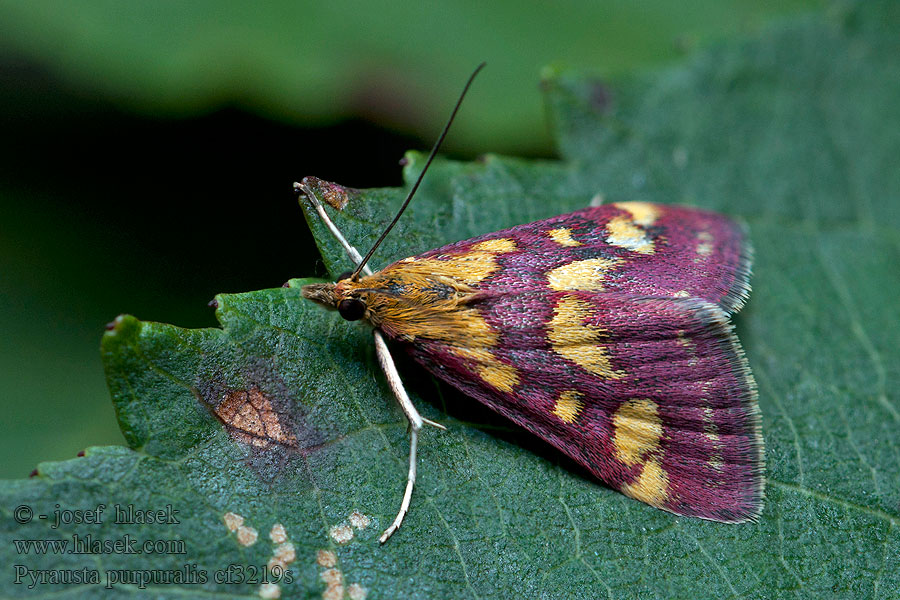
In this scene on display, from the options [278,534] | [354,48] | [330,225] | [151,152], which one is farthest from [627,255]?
[151,152]

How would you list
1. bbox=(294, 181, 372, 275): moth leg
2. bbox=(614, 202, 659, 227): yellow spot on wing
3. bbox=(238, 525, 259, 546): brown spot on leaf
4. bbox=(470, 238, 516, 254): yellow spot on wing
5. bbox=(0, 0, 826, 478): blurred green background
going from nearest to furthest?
bbox=(238, 525, 259, 546): brown spot on leaf, bbox=(294, 181, 372, 275): moth leg, bbox=(470, 238, 516, 254): yellow spot on wing, bbox=(614, 202, 659, 227): yellow spot on wing, bbox=(0, 0, 826, 478): blurred green background

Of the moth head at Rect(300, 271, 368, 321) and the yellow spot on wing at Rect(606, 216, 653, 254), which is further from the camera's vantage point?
the yellow spot on wing at Rect(606, 216, 653, 254)

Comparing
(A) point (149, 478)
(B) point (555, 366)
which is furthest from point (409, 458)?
(A) point (149, 478)

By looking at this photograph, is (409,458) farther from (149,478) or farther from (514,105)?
(514,105)

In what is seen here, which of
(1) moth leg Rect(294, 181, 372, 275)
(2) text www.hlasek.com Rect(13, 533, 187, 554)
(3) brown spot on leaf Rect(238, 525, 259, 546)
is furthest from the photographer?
(1) moth leg Rect(294, 181, 372, 275)

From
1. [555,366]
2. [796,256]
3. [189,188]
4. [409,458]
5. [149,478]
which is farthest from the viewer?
[189,188]

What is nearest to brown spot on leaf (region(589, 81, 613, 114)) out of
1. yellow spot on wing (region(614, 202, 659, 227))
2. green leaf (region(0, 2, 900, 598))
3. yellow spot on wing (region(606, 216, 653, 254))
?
green leaf (region(0, 2, 900, 598))

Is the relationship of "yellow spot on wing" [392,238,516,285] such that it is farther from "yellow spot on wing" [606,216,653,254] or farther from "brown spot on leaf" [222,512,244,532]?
"brown spot on leaf" [222,512,244,532]
